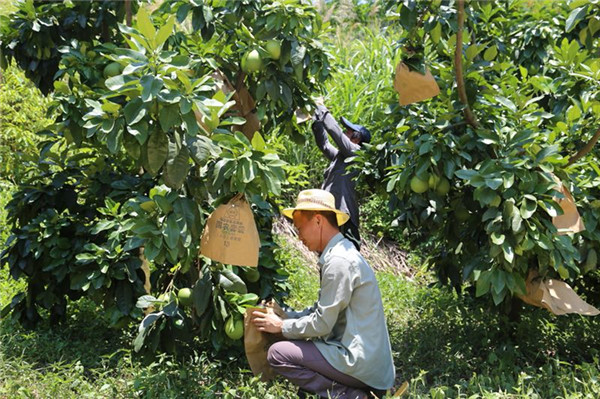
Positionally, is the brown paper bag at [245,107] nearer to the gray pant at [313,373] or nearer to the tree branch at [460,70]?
the tree branch at [460,70]

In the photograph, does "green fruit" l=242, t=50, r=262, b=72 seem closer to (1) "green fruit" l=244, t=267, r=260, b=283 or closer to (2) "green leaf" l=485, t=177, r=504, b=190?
(1) "green fruit" l=244, t=267, r=260, b=283

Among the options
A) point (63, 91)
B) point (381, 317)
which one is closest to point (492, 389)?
point (381, 317)

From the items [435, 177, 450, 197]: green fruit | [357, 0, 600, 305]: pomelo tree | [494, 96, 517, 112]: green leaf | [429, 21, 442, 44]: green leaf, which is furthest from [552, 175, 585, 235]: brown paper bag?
[429, 21, 442, 44]: green leaf

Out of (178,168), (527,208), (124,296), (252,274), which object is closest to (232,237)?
(178,168)

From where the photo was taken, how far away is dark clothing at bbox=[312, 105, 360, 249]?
15.5 ft

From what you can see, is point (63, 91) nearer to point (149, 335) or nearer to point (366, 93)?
point (149, 335)

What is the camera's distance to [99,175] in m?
4.14

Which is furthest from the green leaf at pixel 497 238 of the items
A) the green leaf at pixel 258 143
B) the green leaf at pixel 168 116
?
the green leaf at pixel 168 116

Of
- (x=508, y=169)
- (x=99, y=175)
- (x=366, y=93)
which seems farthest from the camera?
(x=366, y=93)

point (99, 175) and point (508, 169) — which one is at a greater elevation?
point (508, 169)

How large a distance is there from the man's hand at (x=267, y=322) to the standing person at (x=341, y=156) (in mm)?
1569

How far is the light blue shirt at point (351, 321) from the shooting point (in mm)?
3068

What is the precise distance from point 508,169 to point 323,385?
4.14 feet

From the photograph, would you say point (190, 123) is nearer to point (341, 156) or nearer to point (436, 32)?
point (436, 32)
